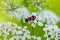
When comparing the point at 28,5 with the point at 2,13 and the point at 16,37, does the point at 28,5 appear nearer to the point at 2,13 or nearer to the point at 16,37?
the point at 2,13

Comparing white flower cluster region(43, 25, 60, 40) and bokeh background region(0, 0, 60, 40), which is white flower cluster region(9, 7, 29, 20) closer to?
bokeh background region(0, 0, 60, 40)

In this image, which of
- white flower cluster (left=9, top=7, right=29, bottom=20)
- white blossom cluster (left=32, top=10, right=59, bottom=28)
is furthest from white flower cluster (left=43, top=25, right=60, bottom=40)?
white flower cluster (left=9, top=7, right=29, bottom=20)

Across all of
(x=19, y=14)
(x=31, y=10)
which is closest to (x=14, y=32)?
(x=19, y=14)

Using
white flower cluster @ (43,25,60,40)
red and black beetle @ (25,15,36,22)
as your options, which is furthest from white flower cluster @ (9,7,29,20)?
white flower cluster @ (43,25,60,40)

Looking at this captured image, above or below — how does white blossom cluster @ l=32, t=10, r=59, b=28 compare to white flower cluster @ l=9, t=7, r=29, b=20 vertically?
below

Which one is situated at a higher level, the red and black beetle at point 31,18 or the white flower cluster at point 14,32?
the red and black beetle at point 31,18

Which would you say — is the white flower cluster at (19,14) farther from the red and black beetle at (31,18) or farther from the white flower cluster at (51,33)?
the white flower cluster at (51,33)

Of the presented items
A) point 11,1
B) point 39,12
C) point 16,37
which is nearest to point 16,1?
point 11,1

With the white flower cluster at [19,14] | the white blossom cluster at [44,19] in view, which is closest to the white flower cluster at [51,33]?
the white blossom cluster at [44,19]

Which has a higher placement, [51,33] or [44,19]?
[44,19]

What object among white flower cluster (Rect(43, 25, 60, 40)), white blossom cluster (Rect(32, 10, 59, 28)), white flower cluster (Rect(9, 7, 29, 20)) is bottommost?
white flower cluster (Rect(43, 25, 60, 40))

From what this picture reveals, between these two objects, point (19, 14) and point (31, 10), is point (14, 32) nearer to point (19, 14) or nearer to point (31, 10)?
point (19, 14)
